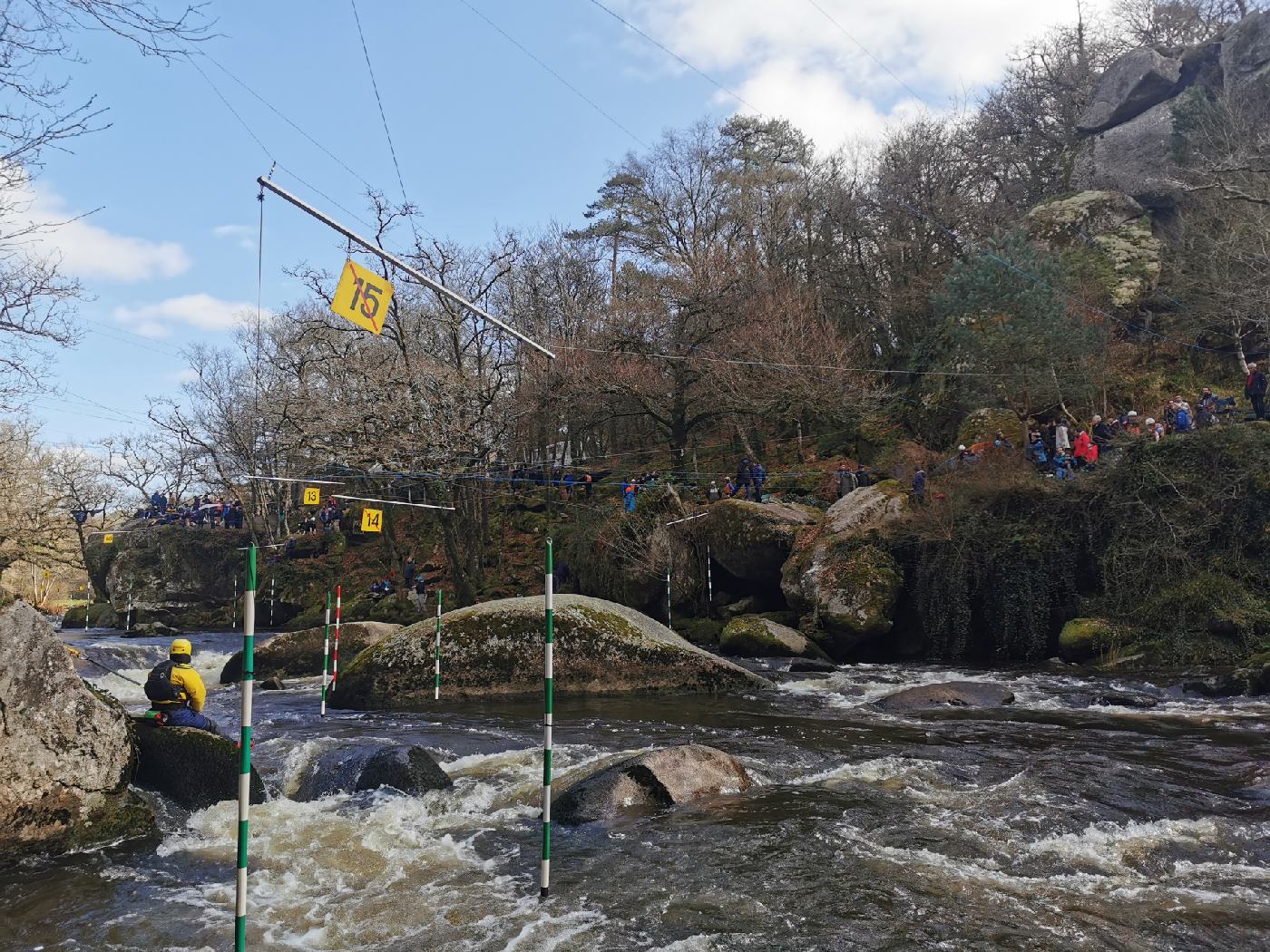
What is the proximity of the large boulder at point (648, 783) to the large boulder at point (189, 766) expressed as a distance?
2989 mm

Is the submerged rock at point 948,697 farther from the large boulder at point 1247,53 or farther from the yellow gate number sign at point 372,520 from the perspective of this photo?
the large boulder at point 1247,53

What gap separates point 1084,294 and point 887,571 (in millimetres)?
13527

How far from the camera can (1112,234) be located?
101 ft

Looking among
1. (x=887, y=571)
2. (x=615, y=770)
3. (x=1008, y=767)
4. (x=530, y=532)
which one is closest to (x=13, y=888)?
(x=615, y=770)

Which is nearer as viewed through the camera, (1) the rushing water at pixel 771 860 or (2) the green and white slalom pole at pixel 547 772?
(1) the rushing water at pixel 771 860

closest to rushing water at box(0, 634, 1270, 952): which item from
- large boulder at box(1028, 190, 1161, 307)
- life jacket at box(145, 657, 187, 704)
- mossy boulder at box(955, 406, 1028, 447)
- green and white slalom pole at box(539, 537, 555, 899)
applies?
green and white slalom pole at box(539, 537, 555, 899)

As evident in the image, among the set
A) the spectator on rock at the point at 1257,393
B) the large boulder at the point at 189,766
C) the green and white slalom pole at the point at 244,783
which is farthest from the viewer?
the spectator on rock at the point at 1257,393

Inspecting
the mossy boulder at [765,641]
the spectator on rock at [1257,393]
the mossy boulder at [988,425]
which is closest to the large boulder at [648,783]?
the mossy boulder at [765,641]

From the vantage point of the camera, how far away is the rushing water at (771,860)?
5.12 metres

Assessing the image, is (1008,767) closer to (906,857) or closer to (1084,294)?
(906,857)

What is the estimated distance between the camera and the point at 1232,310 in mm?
24047


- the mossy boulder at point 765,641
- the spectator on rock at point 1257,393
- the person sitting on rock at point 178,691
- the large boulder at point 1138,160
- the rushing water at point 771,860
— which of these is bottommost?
the rushing water at point 771,860

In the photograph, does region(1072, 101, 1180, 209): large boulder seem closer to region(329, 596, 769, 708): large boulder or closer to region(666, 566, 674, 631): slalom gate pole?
region(666, 566, 674, 631): slalom gate pole

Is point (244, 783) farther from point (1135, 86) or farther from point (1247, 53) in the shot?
point (1135, 86)
